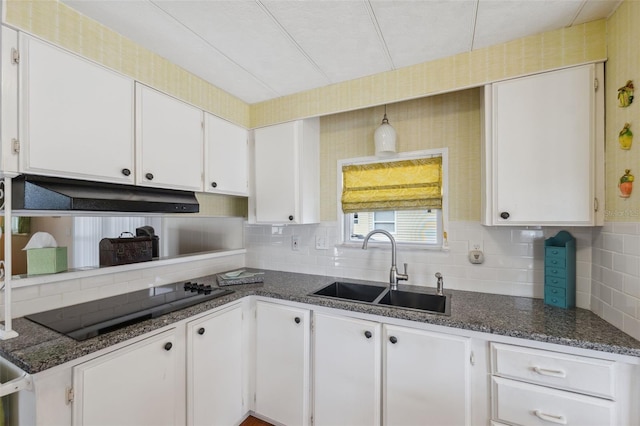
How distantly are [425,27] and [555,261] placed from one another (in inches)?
57.2

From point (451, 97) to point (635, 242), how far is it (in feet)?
4.24

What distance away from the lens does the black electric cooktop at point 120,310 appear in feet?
4.31

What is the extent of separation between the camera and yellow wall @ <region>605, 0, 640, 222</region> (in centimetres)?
121

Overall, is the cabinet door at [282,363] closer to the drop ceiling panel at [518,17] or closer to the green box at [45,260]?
the green box at [45,260]

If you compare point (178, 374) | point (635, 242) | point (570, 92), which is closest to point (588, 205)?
point (635, 242)

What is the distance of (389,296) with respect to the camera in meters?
1.97

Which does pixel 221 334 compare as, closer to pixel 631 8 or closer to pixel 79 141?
pixel 79 141

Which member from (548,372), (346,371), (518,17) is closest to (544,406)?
(548,372)

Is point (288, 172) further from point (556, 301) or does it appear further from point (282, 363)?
point (556, 301)

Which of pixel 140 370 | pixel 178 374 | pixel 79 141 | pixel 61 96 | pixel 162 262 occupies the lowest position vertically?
pixel 178 374

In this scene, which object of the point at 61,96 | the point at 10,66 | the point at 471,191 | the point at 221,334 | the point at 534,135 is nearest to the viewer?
the point at 10,66

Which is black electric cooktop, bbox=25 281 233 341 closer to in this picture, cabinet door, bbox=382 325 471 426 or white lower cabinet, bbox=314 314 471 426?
white lower cabinet, bbox=314 314 471 426

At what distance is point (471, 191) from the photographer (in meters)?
1.96

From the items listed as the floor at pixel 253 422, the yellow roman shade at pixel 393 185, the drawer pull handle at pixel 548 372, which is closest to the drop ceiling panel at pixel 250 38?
the yellow roman shade at pixel 393 185
